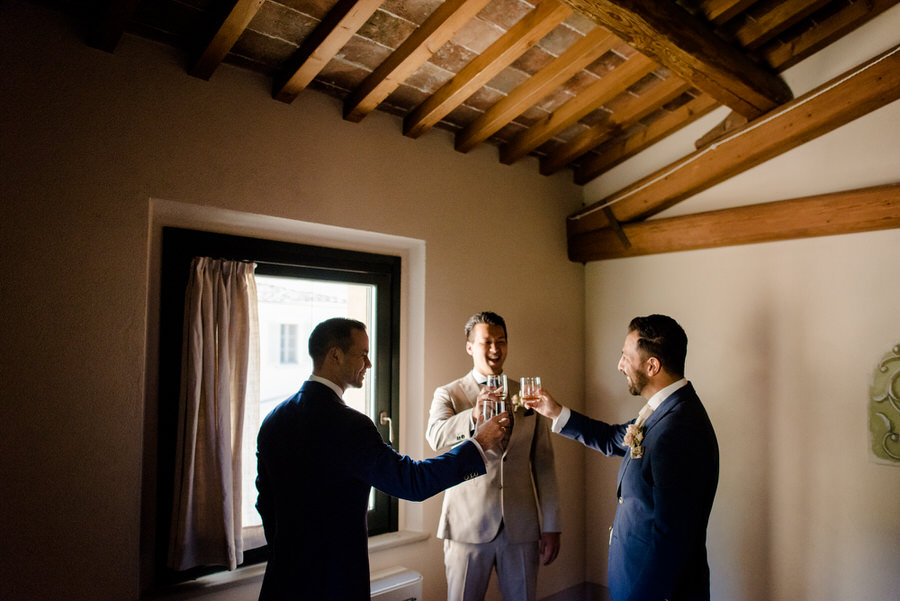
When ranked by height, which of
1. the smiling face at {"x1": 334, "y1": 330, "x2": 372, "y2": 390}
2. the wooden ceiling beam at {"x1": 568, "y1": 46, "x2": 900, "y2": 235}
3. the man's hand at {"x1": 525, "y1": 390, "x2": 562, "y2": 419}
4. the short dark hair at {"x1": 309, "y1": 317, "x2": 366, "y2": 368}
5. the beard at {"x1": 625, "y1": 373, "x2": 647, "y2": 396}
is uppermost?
the wooden ceiling beam at {"x1": 568, "y1": 46, "x2": 900, "y2": 235}

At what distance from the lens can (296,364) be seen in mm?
3225

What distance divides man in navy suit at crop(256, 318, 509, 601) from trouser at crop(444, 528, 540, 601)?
2.54ft

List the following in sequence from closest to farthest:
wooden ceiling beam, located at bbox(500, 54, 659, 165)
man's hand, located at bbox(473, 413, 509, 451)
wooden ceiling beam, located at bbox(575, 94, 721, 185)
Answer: man's hand, located at bbox(473, 413, 509, 451)
wooden ceiling beam, located at bbox(500, 54, 659, 165)
wooden ceiling beam, located at bbox(575, 94, 721, 185)

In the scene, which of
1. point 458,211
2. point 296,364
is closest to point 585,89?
point 458,211

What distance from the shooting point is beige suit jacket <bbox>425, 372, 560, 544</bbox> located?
2.73 metres

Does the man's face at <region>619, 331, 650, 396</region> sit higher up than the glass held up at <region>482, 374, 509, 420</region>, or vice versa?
the man's face at <region>619, 331, 650, 396</region>

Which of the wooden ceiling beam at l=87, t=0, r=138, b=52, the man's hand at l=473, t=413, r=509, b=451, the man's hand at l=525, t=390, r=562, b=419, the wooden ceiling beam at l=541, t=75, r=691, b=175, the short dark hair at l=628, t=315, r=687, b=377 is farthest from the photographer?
the wooden ceiling beam at l=541, t=75, r=691, b=175

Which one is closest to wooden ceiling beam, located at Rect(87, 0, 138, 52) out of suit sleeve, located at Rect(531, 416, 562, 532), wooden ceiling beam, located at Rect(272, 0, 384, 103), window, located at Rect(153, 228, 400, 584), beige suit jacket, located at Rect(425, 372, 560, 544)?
wooden ceiling beam, located at Rect(272, 0, 384, 103)

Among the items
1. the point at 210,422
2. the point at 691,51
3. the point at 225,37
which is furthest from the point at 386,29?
the point at 210,422

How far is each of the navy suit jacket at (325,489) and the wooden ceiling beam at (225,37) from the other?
1.47 meters

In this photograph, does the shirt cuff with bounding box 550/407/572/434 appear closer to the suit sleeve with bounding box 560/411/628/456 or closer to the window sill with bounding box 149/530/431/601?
the suit sleeve with bounding box 560/411/628/456

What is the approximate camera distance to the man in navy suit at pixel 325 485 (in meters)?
2.01

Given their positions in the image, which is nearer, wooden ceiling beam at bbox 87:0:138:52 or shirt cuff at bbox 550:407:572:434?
wooden ceiling beam at bbox 87:0:138:52

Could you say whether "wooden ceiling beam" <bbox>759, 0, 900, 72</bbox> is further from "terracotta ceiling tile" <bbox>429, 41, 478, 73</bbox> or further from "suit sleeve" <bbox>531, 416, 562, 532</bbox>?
"suit sleeve" <bbox>531, 416, 562, 532</bbox>
